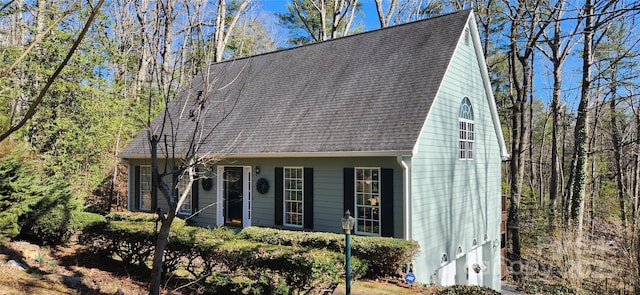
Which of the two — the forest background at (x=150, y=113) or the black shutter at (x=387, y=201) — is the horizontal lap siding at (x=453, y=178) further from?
the forest background at (x=150, y=113)

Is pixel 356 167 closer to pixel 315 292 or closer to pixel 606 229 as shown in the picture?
pixel 315 292

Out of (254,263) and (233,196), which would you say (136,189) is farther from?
(254,263)

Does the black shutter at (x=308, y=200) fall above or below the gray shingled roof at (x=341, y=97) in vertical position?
below

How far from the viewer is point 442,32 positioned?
11562mm

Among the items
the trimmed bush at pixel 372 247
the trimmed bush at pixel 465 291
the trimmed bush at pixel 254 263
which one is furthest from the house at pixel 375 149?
the trimmed bush at pixel 254 263

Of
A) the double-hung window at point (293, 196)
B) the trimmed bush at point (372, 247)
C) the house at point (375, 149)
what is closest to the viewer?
the trimmed bush at point (372, 247)

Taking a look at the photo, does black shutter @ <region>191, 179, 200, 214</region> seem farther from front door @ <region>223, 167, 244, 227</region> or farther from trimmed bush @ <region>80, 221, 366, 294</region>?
trimmed bush @ <region>80, 221, 366, 294</region>

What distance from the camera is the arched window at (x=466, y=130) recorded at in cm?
1187

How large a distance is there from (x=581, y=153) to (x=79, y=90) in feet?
Answer: 58.4

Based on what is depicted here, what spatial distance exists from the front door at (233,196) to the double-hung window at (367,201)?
3.89 meters

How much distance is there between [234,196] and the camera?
12500 mm

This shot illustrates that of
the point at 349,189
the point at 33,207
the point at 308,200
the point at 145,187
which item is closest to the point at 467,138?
the point at 349,189

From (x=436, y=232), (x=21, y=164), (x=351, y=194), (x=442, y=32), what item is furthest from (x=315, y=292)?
(x=442, y=32)

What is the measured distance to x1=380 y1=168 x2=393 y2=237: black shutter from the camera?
952cm
